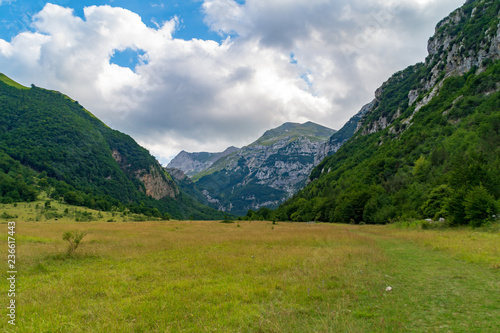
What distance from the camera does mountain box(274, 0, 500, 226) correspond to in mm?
30578

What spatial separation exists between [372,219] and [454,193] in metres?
29.1

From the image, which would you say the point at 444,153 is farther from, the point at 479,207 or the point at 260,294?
the point at 260,294

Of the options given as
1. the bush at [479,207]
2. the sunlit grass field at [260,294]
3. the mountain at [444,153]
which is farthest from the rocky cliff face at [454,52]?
the sunlit grass field at [260,294]

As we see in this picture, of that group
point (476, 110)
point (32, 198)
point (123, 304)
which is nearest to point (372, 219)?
point (476, 110)

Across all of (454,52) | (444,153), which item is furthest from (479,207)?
(454,52)

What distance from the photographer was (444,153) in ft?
188

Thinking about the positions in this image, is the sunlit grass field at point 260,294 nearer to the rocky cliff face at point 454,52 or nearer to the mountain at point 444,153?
the mountain at point 444,153

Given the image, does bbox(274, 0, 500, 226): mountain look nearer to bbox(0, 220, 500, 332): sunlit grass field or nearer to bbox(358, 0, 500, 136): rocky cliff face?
bbox(358, 0, 500, 136): rocky cliff face

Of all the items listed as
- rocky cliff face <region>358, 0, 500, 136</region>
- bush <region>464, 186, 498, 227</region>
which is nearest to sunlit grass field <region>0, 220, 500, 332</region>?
bush <region>464, 186, 498, 227</region>

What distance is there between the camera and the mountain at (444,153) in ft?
100

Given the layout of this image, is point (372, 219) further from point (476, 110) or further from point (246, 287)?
point (246, 287)

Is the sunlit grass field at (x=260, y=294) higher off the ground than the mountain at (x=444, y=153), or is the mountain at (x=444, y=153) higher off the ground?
the mountain at (x=444, y=153)

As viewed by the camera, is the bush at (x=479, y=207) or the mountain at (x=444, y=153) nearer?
the bush at (x=479, y=207)

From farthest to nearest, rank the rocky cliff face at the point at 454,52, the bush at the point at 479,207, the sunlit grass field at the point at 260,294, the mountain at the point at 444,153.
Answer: the rocky cliff face at the point at 454,52 < the mountain at the point at 444,153 < the bush at the point at 479,207 < the sunlit grass field at the point at 260,294
